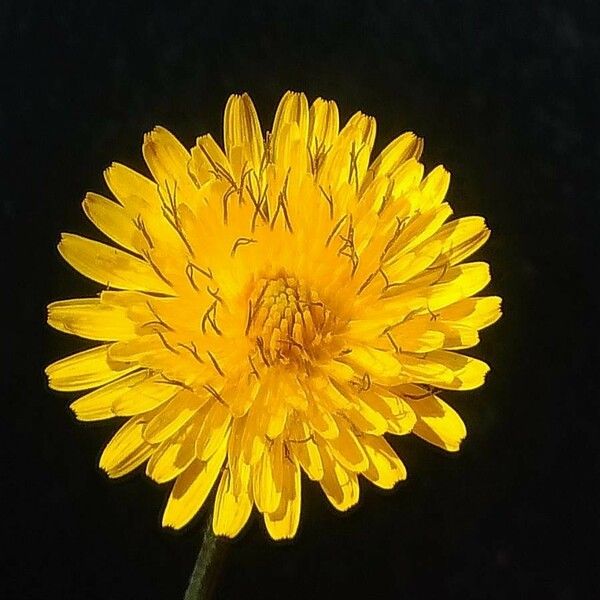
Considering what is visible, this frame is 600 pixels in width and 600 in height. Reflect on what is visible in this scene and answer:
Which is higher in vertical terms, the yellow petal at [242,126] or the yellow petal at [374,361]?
the yellow petal at [242,126]

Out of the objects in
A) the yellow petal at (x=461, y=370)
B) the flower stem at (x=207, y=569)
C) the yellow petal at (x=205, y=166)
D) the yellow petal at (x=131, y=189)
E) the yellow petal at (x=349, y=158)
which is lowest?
the flower stem at (x=207, y=569)

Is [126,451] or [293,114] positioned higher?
[293,114]

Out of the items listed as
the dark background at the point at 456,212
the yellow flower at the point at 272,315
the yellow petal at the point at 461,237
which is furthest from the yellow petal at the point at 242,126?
the dark background at the point at 456,212

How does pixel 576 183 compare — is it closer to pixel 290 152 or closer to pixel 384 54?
pixel 384 54

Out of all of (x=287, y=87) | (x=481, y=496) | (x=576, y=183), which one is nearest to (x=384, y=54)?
(x=287, y=87)

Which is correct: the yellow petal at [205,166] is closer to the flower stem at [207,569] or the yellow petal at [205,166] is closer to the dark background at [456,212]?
the flower stem at [207,569]

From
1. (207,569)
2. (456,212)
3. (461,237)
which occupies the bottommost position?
(207,569)

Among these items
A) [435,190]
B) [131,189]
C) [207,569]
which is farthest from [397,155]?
[207,569]

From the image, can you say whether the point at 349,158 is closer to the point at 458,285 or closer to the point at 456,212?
the point at 458,285
